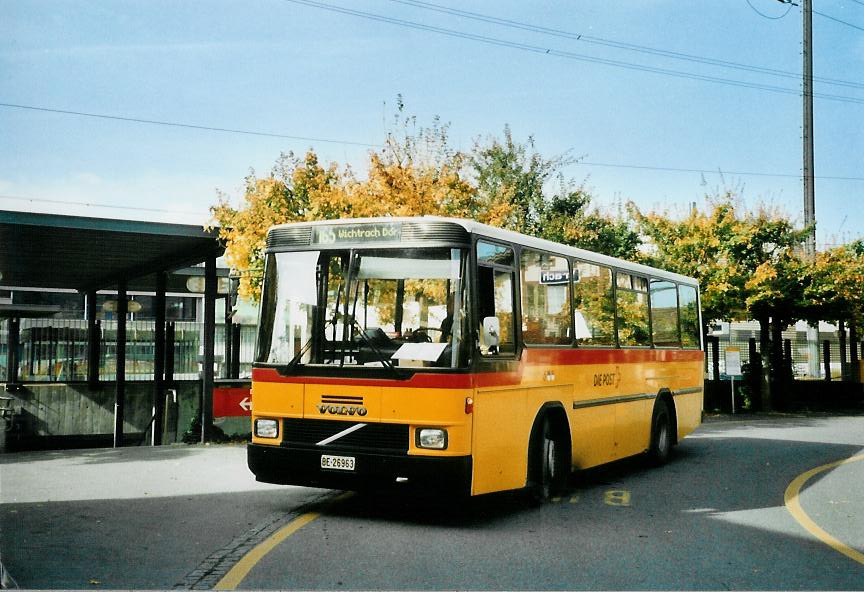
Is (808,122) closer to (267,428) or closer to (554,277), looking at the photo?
(554,277)

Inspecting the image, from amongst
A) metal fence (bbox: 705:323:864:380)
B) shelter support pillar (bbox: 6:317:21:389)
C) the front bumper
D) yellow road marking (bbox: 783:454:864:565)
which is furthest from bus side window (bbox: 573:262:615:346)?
metal fence (bbox: 705:323:864:380)

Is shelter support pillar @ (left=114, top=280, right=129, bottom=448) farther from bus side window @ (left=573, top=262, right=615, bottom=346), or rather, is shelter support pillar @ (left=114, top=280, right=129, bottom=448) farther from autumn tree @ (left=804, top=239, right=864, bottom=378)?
autumn tree @ (left=804, top=239, right=864, bottom=378)

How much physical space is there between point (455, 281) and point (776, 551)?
3.70 meters

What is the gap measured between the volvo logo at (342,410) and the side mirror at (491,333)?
1.33 meters

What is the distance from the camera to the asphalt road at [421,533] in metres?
6.88

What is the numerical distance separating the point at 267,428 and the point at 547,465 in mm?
3172

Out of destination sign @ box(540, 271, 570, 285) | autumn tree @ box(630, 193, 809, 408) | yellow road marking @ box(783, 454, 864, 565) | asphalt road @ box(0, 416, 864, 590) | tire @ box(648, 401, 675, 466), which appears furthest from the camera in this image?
autumn tree @ box(630, 193, 809, 408)

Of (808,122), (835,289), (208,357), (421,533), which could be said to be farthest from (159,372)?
(808,122)

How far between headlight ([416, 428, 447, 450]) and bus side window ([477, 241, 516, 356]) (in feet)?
2.90

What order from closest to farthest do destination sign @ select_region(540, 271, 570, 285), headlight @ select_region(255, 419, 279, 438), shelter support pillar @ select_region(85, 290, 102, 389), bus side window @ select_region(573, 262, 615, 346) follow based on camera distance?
headlight @ select_region(255, 419, 279, 438)
destination sign @ select_region(540, 271, 570, 285)
bus side window @ select_region(573, 262, 615, 346)
shelter support pillar @ select_region(85, 290, 102, 389)

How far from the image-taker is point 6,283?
29.1 m

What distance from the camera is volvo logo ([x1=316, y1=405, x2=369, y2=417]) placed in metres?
8.86

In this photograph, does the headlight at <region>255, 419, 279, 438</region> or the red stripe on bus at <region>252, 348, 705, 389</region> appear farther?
the headlight at <region>255, 419, 279, 438</region>

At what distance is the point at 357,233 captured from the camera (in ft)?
30.5
